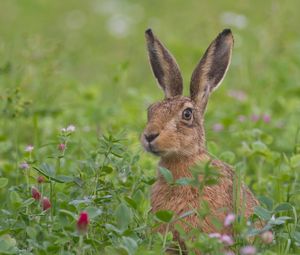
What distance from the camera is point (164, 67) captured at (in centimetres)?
635

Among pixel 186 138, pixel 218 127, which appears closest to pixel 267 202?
pixel 186 138

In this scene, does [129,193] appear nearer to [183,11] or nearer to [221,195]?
[221,195]

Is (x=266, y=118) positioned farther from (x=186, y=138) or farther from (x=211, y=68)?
(x=186, y=138)

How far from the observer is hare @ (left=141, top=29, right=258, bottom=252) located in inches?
219

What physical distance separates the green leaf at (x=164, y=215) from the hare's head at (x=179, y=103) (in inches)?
33.0

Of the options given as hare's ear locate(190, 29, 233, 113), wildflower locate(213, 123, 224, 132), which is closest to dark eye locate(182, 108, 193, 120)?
hare's ear locate(190, 29, 233, 113)

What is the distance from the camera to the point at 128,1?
609 inches

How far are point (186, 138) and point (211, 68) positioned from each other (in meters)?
0.73

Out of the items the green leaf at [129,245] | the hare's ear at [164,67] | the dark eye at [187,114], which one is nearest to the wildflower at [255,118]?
the hare's ear at [164,67]

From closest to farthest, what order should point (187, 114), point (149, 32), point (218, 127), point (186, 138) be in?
point (186, 138) < point (187, 114) < point (149, 32) < point (218, 127)

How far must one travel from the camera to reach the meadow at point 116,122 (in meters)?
4.98

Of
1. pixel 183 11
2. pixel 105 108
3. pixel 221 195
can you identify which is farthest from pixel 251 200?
pixel 183 11

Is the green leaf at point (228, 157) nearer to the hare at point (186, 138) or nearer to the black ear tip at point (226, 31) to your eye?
the hare at point (186, 138)

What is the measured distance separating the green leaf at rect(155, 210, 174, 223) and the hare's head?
2.75ft
